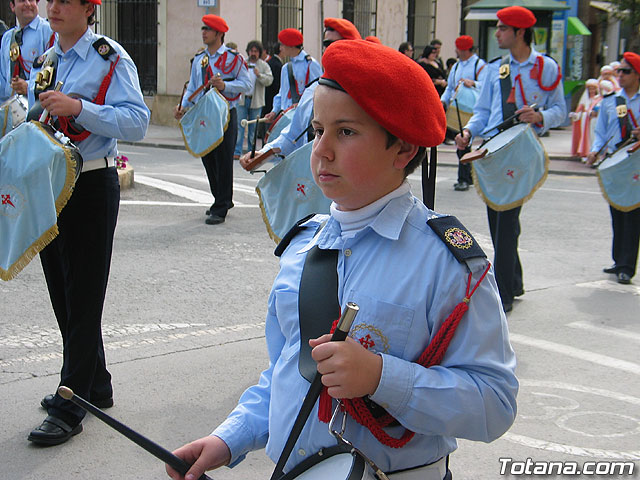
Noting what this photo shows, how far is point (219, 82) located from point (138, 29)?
14789 millimetres

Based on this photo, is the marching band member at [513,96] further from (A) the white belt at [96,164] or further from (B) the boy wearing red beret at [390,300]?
(B) the boy wearing red beret at [390,300]

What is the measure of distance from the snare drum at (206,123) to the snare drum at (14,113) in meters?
5.16

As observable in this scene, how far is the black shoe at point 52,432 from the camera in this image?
161 inches

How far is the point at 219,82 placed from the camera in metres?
10.2

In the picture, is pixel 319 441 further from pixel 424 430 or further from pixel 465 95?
pixel 465 95

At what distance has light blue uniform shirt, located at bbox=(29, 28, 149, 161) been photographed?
418 centimetres

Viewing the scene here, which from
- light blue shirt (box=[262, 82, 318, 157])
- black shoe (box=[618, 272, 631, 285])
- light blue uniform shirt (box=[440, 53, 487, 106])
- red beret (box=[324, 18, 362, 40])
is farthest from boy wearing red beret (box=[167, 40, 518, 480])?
light blue uniform shirt (box=[440, 53, 487, 106])

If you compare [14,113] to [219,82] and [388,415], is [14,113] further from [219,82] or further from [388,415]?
[219,82]

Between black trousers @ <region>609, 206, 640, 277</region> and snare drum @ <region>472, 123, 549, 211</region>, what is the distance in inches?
62.5

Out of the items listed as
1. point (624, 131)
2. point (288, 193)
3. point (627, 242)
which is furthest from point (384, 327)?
point (624, 131)

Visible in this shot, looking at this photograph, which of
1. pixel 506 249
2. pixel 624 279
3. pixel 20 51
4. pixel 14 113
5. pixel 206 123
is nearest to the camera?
pixel 14 113

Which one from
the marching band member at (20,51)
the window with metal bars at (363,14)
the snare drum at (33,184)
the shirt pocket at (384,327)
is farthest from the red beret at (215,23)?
the window with metal bars at (363,14)

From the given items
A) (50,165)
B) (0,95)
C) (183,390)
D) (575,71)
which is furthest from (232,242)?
(575,71)

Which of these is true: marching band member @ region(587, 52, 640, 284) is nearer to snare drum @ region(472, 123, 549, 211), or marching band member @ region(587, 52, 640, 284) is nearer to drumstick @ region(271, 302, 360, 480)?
snare drum @ region(472, 123, 549, 211)
